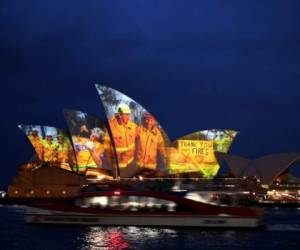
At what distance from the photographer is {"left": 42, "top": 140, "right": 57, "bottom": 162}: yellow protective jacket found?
9381 centimetres

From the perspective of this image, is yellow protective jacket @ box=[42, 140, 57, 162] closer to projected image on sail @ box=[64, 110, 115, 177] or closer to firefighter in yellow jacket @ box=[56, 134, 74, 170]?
firefighter in yellow jacket @ box=[56, 134, 74, 170]

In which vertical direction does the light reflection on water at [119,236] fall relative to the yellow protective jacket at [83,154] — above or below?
below

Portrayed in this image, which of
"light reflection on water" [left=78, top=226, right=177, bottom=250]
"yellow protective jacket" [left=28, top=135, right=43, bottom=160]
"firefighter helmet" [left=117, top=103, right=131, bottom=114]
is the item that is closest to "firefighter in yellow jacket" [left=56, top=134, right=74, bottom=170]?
"yellow protective jacket" [left=28, top=135, right=43, bottom=160]

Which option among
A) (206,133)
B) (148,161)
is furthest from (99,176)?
(206,133)

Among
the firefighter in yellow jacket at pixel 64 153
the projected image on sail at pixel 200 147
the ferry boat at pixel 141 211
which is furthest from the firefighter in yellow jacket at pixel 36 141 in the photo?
the ferry boat at pixel 141 211

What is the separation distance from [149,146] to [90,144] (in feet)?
26.7

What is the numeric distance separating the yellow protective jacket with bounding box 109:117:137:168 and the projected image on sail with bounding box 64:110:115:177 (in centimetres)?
230

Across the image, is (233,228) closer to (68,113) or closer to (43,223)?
(43,223)

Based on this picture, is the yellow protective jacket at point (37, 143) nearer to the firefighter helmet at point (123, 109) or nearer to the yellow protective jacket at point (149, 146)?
the yellow protective jacket at point (149, 146)

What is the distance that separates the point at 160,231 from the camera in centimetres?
3275


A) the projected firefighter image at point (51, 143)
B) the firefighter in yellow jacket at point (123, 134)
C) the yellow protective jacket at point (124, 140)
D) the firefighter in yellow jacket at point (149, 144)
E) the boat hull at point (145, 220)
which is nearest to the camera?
the boat hull at point (145, 220)

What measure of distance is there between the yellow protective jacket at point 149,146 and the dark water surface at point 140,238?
172 feet

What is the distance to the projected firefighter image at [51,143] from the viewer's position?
9362 centimetres

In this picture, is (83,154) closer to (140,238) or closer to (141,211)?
(141,211)
